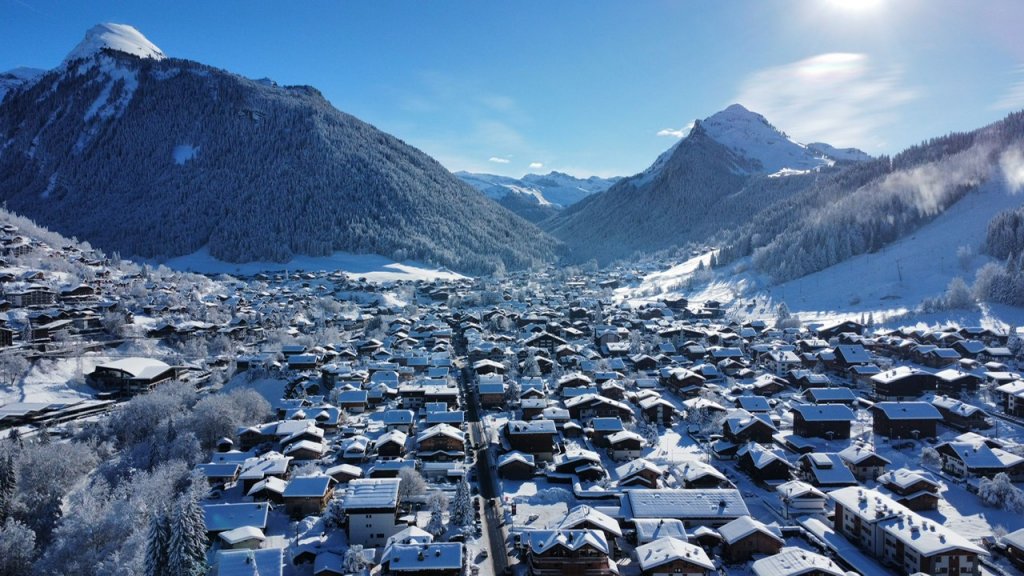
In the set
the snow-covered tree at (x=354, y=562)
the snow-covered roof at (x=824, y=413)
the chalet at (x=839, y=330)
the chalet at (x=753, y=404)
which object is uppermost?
the chalet at (x=839, y=330)

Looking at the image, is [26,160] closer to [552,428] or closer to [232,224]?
[232,224]

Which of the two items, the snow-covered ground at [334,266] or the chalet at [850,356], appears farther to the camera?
the snow-covered ground at [334,266]

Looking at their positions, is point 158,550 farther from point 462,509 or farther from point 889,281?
point 889,281

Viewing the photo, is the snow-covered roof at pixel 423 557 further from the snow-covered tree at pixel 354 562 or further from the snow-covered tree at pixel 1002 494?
the snow-covered tree at pixel 1002 494

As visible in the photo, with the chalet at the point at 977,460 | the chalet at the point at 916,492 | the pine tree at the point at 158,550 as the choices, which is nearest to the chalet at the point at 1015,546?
the chalet at the point at 916,492

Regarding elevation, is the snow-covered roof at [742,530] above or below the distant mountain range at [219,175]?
below

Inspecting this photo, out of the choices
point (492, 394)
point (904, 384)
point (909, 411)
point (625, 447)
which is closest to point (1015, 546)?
point (909, 411)

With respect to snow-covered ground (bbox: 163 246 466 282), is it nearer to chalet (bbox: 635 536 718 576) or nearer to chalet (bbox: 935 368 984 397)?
chalet (bbox: 935 368 984 397)

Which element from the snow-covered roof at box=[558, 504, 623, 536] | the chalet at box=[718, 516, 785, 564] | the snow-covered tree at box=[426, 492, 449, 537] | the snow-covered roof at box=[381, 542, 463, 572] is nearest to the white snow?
the snow-covered tree at box=[426, 492, 449, 537]
